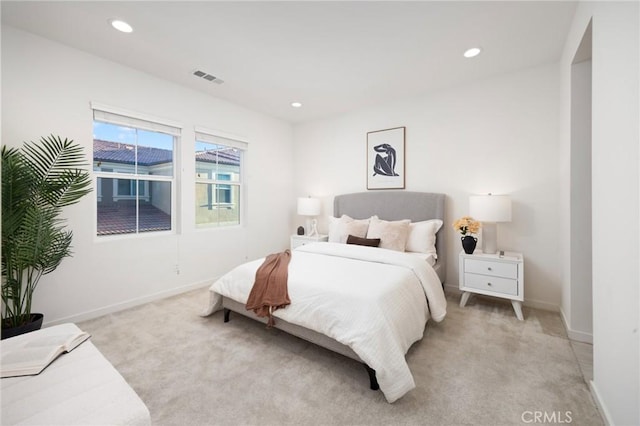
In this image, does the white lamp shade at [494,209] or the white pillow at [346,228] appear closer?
the white lamp shade at [494,209]

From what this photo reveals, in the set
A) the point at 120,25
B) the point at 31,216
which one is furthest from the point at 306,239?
the point at 120,25

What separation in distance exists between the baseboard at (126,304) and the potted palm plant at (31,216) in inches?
12.9

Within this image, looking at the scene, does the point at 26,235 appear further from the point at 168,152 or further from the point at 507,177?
the point at 507,177

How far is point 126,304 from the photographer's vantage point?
315cm

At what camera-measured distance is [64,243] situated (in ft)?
8.43

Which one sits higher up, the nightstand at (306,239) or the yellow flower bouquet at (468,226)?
the yellow flower bouquet at (468,226)

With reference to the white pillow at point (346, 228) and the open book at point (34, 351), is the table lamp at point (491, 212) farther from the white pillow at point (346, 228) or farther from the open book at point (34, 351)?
the open book at point (34, 351)

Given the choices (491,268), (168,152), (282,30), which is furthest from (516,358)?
(168,152)

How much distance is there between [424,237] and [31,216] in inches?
142

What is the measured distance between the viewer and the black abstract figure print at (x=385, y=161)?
13.4 feet

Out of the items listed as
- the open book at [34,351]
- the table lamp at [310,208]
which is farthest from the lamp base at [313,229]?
the open book at [34,351]

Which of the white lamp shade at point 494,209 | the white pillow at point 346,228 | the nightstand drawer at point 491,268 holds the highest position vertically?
the white lamp shade at point 494,209

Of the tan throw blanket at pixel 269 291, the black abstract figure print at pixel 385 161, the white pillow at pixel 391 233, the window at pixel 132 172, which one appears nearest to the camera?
the tan throw blanket at pixel 269 291

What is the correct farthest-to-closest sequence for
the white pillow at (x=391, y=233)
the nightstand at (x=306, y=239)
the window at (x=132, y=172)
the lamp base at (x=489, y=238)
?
the nightstand at (x=306, y=239), the white pillow at (x=391, y=233), the lamp base at (x=489, y=238), the window at (x=132, y=172)
